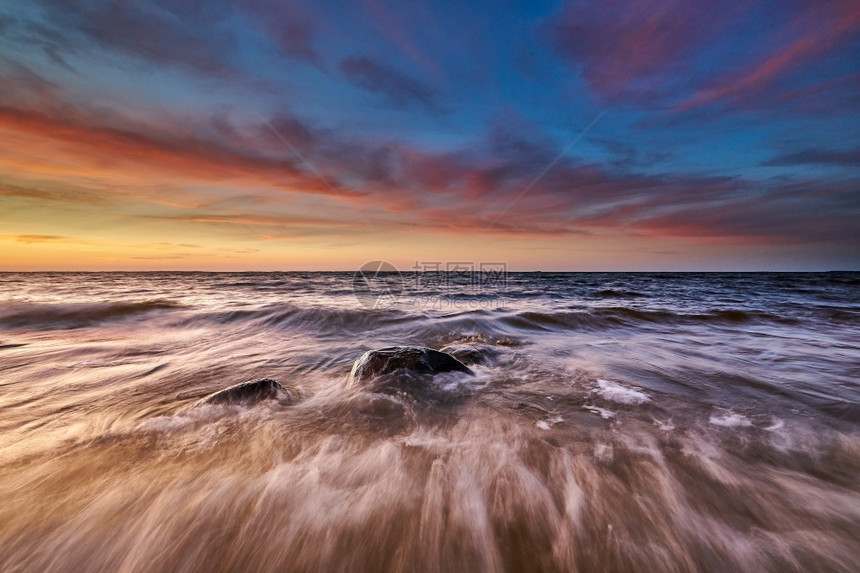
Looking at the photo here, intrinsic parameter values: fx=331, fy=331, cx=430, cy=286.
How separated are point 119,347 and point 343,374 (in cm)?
536

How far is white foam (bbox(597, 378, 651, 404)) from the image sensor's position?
3.78 m

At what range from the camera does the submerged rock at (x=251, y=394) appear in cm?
354

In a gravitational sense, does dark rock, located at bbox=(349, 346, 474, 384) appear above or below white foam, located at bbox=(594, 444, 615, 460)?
above

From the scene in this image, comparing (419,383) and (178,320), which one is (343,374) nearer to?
(419,383)

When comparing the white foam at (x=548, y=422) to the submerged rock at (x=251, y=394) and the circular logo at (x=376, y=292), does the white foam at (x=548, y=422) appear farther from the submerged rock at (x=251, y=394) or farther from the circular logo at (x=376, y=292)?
the circular logo at (x=376, y=292)

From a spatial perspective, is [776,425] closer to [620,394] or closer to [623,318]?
[620,394]

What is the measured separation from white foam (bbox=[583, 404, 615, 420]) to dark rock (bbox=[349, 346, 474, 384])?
5.31 ft

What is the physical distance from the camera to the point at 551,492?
2299 mm

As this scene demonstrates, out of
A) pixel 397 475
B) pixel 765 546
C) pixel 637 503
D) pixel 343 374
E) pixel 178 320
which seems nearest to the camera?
pixel 765 546

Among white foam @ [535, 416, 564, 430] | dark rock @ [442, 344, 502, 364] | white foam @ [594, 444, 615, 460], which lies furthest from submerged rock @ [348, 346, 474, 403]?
white foam @ [594, 444, 615, 460]

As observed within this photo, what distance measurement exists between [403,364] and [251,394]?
5.99ft

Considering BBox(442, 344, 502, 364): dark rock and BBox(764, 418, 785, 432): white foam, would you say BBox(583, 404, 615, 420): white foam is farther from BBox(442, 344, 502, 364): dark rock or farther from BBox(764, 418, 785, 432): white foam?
BBox(442, 344, 502, 364): dark rock

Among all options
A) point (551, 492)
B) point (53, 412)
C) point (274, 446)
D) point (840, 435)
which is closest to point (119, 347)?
point (53, 412)

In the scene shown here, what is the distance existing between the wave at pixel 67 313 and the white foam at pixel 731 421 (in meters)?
14.6
